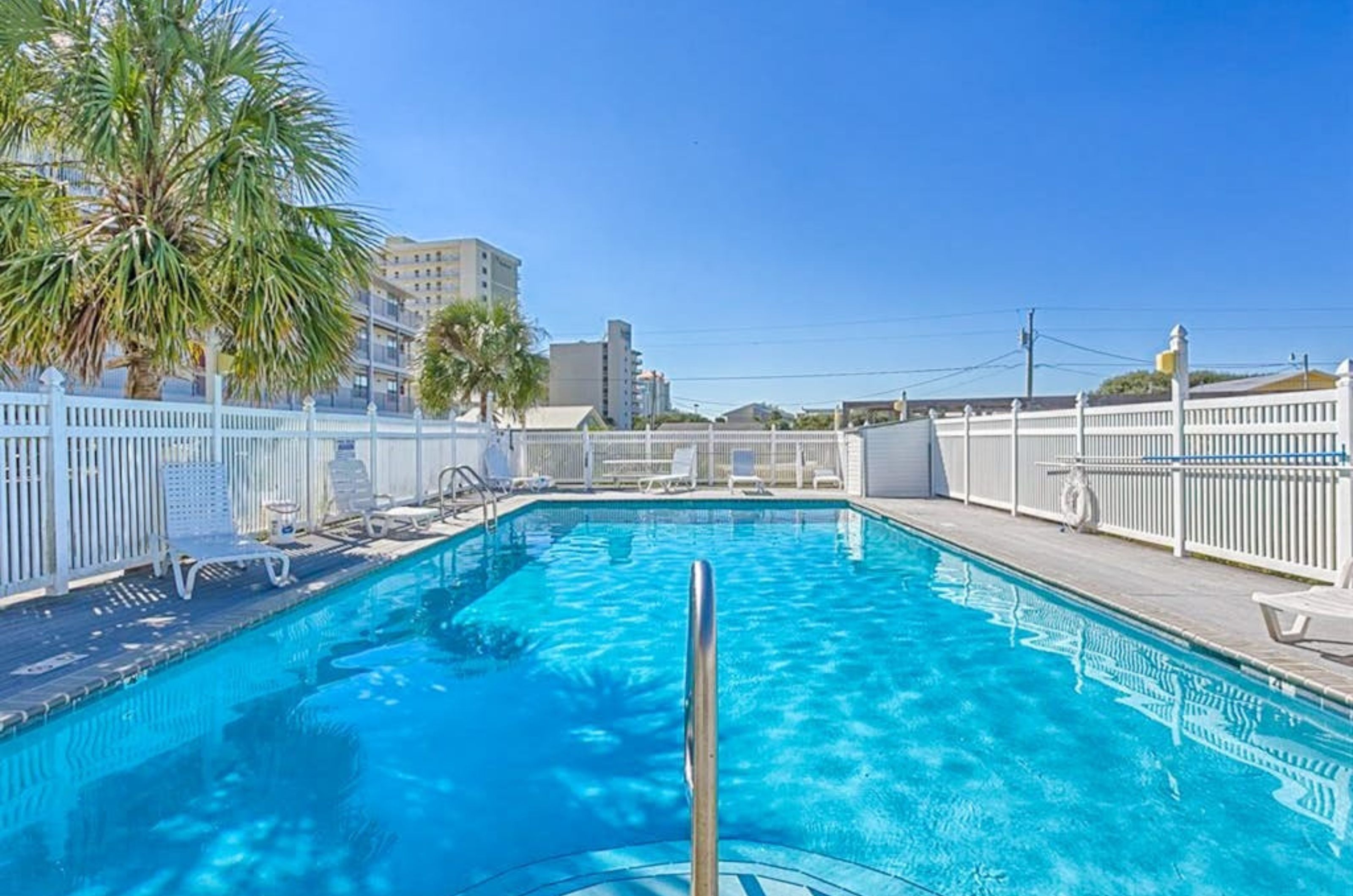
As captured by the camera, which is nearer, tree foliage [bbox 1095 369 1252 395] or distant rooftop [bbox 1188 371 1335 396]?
distant rooftop [bbox 1188 371 1335 396]

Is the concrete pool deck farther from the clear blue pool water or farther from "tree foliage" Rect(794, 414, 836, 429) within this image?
"tree foliage" Rect(794, 414, 836, 429)

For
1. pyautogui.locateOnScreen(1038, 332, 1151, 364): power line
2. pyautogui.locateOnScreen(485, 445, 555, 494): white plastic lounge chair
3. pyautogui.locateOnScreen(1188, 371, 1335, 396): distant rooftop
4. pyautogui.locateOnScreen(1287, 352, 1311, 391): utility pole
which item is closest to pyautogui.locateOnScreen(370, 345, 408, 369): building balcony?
pyautogui.locateOnScreen(485, 445, 555, 494): white plastic lounge chair

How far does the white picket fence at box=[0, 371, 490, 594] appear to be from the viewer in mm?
5035

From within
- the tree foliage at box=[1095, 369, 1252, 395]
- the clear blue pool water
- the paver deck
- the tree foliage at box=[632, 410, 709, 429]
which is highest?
the tree foliage at box=[1095, 369, 1252, 395]

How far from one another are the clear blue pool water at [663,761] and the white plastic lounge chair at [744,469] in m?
9.72

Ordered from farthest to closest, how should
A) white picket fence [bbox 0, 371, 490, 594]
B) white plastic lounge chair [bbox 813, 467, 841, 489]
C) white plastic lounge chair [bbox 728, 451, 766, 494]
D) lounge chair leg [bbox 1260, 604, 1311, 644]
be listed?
white plastic lounge chair [bbox 813, 467, 841, 489] < white plastic lounge chair [bbox 728, 451, 766, 494] < white picket fence [bbox 0, 371, 490, 594] < lounge chair leg [bbox 1260, 604, 1311, 644]

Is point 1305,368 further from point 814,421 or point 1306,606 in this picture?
point 1306,606

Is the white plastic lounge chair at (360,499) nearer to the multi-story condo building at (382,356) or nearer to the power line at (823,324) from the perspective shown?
the multi-story condo building at (382,356)

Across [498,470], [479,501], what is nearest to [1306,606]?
[479,501]

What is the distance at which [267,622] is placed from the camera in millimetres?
5062

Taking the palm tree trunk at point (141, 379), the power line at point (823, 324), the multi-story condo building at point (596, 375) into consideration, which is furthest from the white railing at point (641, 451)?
the multi-story condo building at point (596, 375)

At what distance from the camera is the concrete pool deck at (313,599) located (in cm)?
360

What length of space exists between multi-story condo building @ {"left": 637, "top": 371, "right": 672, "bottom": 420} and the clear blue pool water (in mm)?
60946

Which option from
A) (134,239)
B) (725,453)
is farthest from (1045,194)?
(134,239)
